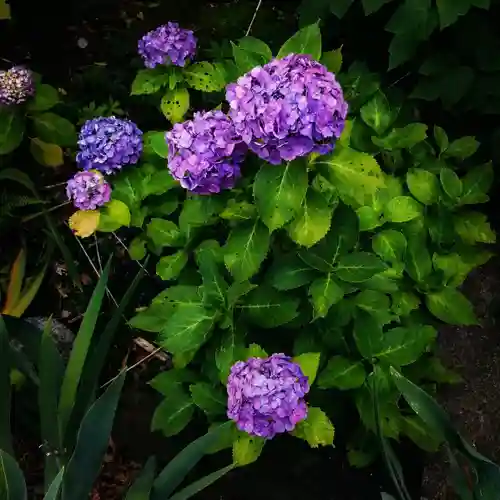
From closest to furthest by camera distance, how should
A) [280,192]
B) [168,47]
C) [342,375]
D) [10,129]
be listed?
1. [280,192]
2. [342,375]
3. [168,47]
4. [10,129]

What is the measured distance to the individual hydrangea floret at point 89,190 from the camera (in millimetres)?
1786

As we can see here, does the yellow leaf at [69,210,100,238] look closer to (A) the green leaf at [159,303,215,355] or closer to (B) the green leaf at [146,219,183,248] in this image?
(B) the green leaf at [146,219,183,248]

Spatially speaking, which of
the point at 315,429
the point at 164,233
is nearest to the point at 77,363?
the point at 164,233

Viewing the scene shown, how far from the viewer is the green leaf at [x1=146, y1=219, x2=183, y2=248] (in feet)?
5.70

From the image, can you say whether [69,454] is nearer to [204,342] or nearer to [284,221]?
[204,342]

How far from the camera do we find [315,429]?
59.0 inches

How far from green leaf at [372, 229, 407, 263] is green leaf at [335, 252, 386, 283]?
6.8 inches

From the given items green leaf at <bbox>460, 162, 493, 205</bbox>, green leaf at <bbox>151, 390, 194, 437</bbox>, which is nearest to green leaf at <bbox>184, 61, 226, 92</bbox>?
green leaf at <bbox>460, 162, 493, 205</bbox>

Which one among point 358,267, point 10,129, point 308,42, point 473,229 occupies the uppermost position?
point 308,42

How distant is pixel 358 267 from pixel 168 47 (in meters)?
0.89

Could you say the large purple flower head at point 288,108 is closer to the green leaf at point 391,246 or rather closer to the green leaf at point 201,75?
the green leaf at point 391,246

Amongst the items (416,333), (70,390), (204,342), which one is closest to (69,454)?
(70,390)

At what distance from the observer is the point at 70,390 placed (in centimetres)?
151

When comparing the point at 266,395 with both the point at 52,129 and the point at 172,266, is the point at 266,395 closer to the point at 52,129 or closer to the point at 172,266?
the point at 172,266
